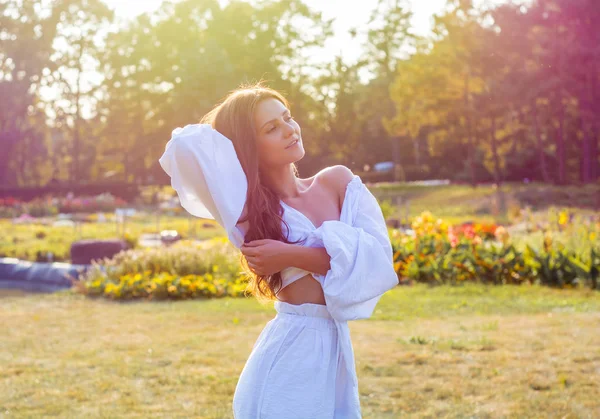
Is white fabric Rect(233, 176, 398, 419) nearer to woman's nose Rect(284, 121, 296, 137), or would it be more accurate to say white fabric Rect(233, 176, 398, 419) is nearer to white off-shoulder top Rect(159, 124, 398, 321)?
white off-shoulder top Rect(159, 124, 398, 321)

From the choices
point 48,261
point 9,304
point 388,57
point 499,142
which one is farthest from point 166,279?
point 388,57

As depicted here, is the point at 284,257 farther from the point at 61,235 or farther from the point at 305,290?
the point at 61,235

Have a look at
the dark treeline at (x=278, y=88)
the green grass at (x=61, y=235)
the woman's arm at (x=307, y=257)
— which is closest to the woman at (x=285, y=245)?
the woman's arm at (x=307, y=257)

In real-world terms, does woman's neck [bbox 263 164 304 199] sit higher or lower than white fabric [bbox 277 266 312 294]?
higher

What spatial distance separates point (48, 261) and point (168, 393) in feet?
32.6

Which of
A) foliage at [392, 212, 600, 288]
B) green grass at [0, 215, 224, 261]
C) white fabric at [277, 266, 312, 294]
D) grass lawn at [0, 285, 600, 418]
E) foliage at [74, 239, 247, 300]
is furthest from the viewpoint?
green grass at [0, 215, 224, 261]

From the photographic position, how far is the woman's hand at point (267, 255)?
254 cm

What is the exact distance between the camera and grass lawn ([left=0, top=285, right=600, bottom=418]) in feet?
17.5

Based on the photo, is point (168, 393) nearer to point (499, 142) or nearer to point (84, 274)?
point (84, 274)

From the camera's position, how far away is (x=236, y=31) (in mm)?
47938

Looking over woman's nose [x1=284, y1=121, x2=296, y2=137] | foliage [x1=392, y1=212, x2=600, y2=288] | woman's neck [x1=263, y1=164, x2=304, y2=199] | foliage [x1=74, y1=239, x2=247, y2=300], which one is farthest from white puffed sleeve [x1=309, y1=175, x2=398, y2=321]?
foliage [x1=392, y1=212, x2=600, y2=288]

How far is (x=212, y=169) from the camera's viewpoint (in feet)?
8.34

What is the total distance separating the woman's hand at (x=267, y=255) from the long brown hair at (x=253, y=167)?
54 mm

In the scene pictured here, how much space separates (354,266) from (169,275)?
902 centimetres
